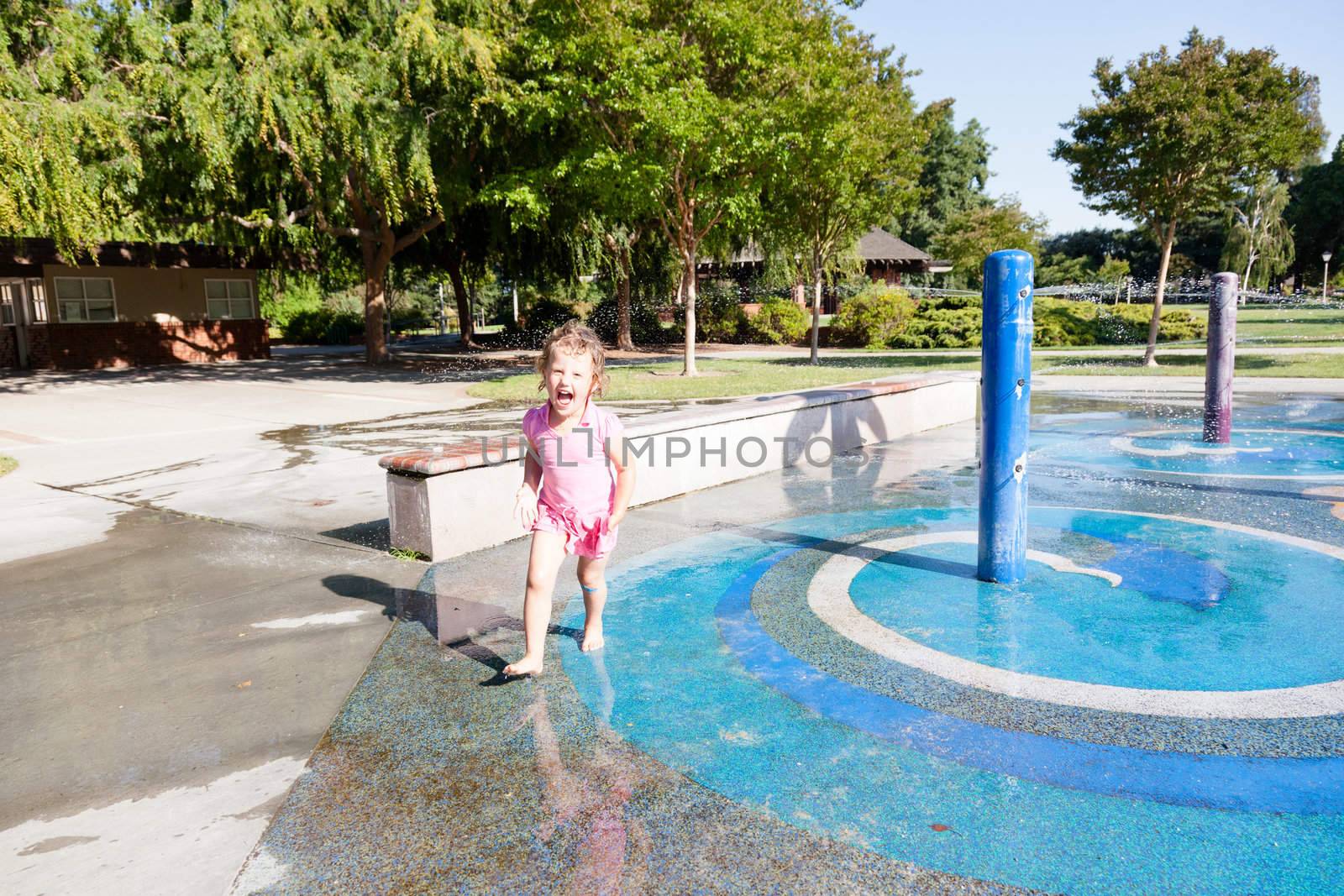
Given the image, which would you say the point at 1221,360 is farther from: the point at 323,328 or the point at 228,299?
the point at 323,328

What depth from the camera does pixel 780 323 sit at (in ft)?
114

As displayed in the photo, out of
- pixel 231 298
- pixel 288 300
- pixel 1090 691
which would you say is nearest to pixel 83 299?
pixel 231 298

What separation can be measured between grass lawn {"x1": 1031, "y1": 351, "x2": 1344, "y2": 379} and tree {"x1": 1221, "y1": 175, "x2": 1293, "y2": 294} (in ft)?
141

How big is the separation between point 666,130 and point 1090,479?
1112 cm

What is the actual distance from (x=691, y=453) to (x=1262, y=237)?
6607cm

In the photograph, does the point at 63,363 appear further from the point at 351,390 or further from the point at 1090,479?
the point at 1090,479

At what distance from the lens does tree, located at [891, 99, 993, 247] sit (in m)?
65.8

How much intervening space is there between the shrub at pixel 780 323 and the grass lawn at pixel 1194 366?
11.8 m

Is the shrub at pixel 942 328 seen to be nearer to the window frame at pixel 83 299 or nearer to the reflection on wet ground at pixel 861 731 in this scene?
the window frame at pixel 83 299

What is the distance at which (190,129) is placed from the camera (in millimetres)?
16312

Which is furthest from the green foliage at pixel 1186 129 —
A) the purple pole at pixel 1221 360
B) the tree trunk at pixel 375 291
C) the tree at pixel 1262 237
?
the tree at pixel 1262 237

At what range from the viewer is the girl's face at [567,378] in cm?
369

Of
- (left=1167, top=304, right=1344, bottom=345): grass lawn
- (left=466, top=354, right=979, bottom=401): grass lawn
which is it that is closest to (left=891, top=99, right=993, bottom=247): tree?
(left=1167, top=304, right=1344, bottom=345): grass lawn

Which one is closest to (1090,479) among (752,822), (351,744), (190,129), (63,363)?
(752,822)
